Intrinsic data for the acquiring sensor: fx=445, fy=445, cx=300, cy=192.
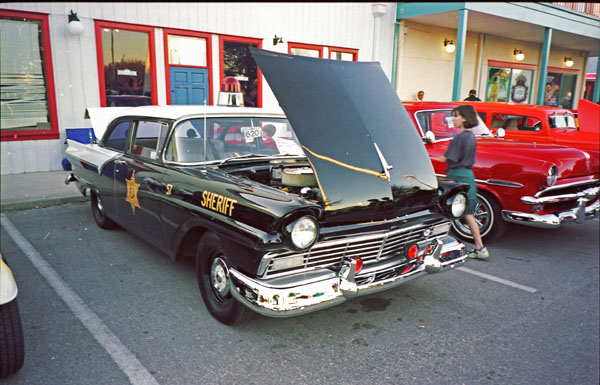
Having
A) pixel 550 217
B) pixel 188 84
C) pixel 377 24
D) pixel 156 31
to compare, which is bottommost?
pixel 550 217

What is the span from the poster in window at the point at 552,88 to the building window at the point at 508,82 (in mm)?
1983

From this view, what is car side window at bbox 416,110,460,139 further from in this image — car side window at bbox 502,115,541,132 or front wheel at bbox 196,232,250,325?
front wheel at bbox 196,232,250,325

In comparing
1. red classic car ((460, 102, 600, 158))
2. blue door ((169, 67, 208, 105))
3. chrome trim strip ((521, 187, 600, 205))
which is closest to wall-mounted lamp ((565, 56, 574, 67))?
red classic car ((460, 102, 600, 158))

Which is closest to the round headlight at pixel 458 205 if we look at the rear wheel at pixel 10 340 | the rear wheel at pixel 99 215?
the rear wheel at pixel 10 340

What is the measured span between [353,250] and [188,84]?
8.50 metres

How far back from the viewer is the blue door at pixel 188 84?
10289 millimetres

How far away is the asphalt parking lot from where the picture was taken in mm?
2791

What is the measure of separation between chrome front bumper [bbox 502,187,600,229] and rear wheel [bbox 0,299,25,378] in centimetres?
482

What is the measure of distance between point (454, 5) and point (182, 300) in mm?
11845

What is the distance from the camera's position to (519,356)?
302 centimetres

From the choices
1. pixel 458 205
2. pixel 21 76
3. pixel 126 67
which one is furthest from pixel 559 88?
pixel 21 76

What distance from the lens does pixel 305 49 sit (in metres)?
12.4

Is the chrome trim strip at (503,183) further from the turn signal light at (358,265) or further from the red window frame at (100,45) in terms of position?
the red window frame at (100,45)

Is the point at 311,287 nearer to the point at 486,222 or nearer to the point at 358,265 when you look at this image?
the point at 358,265
